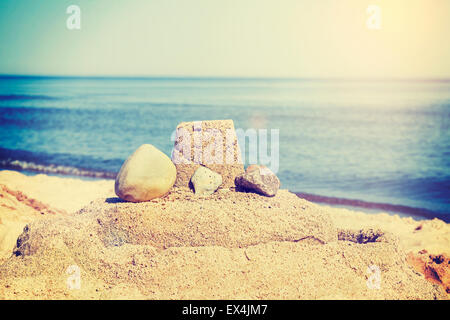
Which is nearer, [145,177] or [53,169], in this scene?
[145,177]

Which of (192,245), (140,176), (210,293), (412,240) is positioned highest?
(140,176)

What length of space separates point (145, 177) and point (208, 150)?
0.83 meters

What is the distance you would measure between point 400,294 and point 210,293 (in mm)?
1627

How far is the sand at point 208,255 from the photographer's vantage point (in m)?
2.85

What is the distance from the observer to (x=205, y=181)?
3840 mm

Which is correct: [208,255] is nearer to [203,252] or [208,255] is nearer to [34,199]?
[203,252]

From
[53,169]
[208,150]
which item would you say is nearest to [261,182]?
[208,150]

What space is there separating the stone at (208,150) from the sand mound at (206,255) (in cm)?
Result: 43

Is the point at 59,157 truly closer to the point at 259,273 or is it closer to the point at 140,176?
the point at 140,176

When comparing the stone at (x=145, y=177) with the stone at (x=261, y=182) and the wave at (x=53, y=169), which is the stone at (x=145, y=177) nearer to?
the stone at (x=261, y=182)

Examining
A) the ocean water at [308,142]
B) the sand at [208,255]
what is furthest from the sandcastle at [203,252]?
the ocean water at [308,142]

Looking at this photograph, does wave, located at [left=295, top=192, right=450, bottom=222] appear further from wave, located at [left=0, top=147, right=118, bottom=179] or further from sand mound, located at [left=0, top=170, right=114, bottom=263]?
wave, located at [left=0, top=147, right=118, bottom=179]
